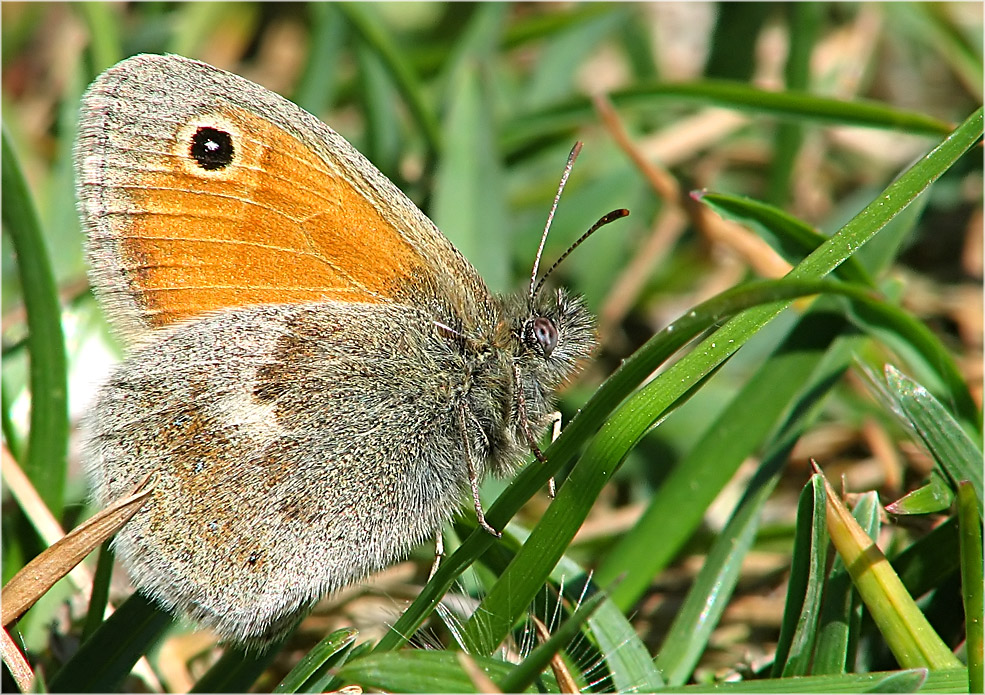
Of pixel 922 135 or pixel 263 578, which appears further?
pixel 922 135

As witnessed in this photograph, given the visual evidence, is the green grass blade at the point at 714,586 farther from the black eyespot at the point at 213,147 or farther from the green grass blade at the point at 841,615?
the black eyespot at the point at 213,147

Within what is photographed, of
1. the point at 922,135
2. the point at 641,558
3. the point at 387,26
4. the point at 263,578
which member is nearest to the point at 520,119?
the point at 387,26

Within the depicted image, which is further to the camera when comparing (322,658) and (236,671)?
(236,671)

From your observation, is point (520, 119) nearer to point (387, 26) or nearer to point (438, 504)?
point (387, 26)

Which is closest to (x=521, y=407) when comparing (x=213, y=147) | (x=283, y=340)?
(x=283, y=340)

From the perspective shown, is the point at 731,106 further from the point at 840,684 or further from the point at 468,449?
the point at 840,684
